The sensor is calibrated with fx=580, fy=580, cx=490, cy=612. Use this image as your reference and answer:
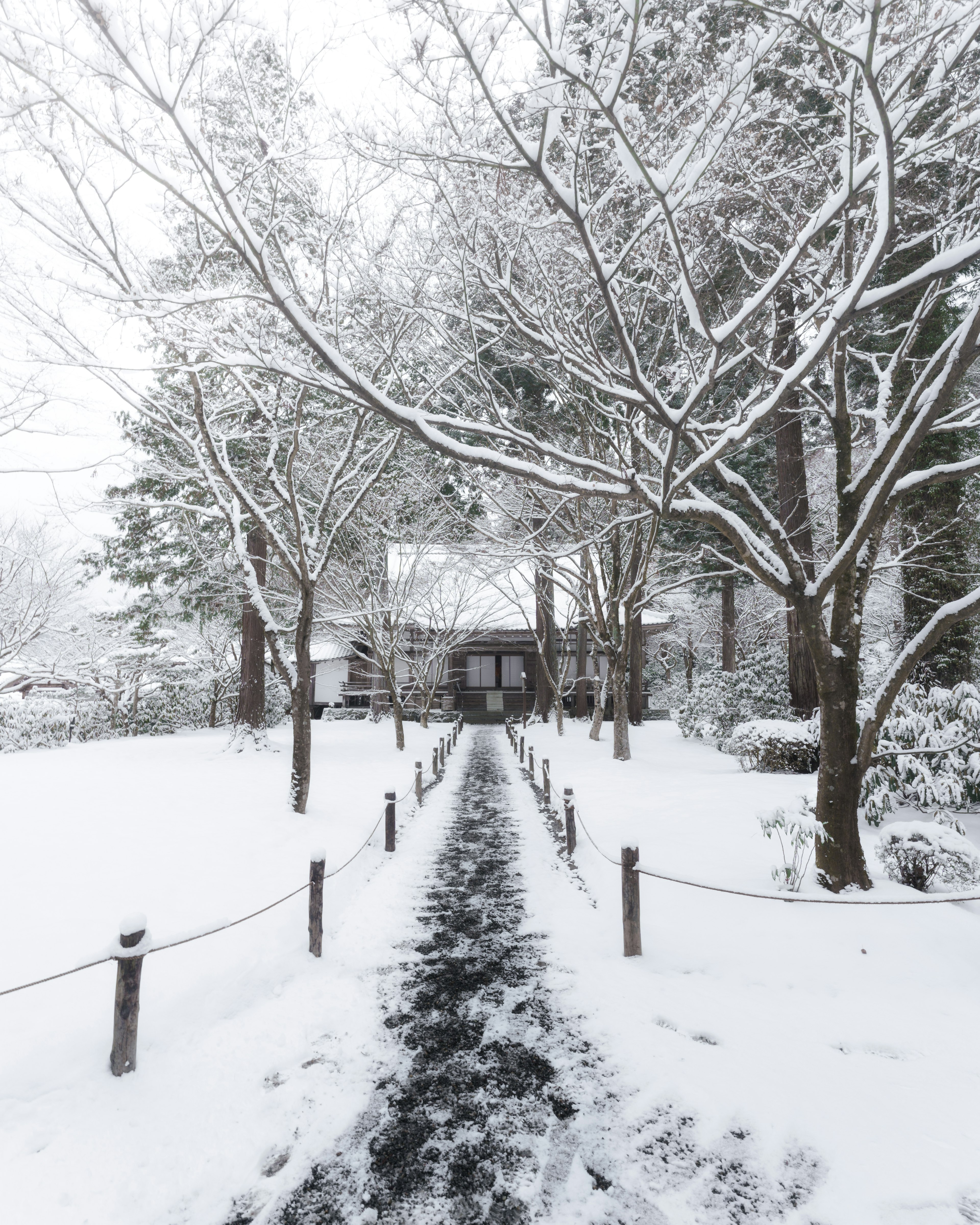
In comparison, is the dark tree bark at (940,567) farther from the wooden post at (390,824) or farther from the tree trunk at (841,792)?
the wooden post at (390,824)

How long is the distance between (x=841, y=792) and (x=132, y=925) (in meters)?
5.62

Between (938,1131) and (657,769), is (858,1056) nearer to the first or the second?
(938,1131)

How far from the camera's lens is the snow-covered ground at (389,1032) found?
2564 millimetres

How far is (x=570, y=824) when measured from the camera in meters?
7.45

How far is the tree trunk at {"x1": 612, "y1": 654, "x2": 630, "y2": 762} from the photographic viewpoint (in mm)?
13898

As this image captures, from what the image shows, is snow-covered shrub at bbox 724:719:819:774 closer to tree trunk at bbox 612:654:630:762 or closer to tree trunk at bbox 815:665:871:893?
tree trunk at bbox 612:654:630:762

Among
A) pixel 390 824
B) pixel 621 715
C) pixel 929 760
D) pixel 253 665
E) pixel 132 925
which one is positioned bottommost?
pixel 390 824

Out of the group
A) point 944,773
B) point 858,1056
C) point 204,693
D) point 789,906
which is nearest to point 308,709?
point 789,906

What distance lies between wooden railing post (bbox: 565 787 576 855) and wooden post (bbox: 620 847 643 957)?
2.66 m

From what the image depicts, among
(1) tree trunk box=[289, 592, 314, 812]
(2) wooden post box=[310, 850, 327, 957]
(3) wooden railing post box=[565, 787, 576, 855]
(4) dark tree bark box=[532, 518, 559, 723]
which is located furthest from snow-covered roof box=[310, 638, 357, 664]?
(2) wooden post box=[310, 850, 327, 957]

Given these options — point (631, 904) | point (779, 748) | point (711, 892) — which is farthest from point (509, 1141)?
point (779, 748)

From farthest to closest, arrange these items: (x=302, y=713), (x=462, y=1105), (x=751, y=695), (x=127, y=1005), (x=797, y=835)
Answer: (x=751, y=695)
(x=302, y=713)
(x=797, y=835)
(x=127, y=1005)
(x=462, y=1105)

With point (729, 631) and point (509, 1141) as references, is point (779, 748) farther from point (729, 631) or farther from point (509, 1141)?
point (729, 631)

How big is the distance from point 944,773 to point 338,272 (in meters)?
9.57
